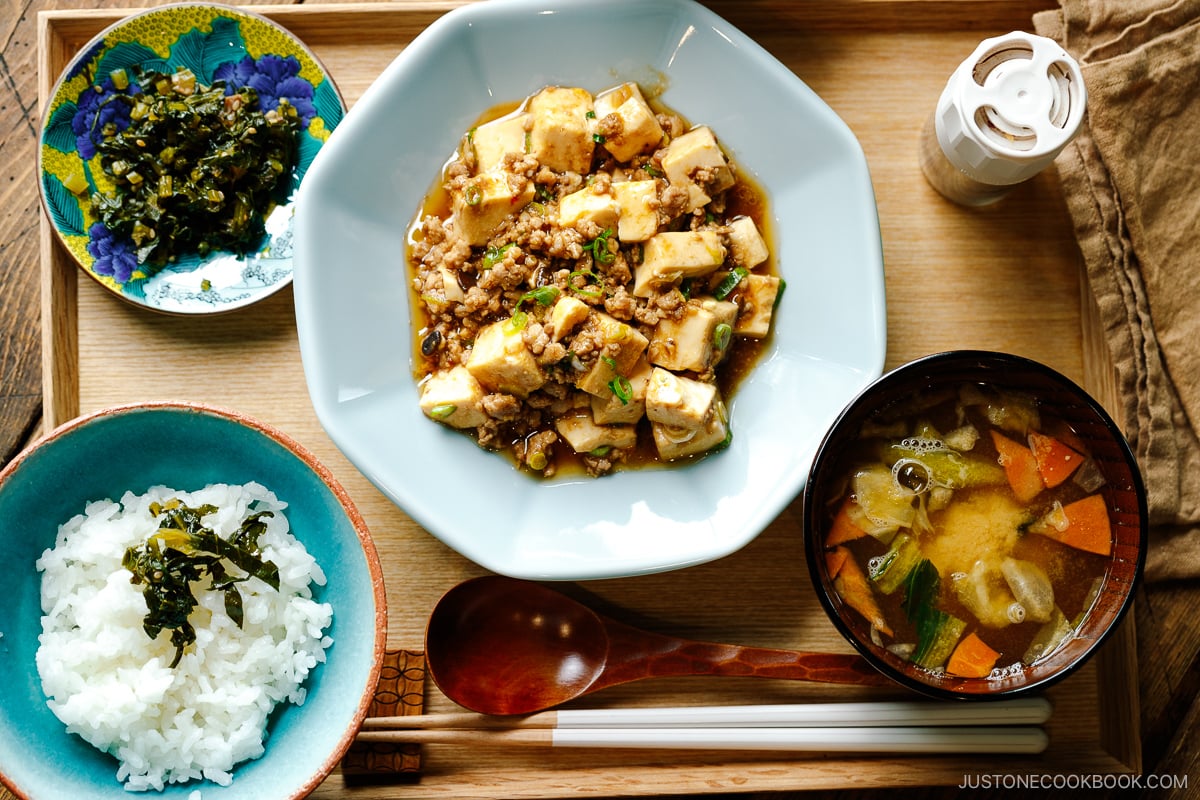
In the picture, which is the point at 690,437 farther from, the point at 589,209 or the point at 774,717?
the point at 774,717

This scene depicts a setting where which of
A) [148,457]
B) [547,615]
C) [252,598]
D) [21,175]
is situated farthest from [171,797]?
[21,175]

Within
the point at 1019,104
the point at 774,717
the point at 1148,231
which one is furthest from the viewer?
the point at 1148,231

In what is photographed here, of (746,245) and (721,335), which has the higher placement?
(746,245)

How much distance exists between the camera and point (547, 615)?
8.29 feet

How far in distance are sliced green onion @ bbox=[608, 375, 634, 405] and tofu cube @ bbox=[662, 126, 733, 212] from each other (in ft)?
1.71

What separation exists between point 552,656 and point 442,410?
77 cm

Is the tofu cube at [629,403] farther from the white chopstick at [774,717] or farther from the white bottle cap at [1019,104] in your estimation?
the white bottle cap at [1019,104]

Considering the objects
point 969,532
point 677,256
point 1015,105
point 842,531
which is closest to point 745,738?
point 842,531

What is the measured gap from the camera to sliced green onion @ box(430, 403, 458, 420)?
7.79ft

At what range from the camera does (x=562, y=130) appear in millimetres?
2389

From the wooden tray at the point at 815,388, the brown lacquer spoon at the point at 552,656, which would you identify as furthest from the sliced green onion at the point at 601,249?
the brown lacquer spoon at the point at 552,656

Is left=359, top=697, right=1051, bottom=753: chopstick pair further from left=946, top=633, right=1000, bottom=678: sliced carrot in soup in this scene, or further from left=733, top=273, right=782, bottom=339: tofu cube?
left=733, top=273, right=782, bottom=339: tofu cube

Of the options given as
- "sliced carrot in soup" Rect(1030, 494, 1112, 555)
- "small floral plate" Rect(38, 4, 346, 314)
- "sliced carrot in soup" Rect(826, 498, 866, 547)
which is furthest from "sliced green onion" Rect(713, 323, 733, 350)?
"small floral plate" Rect(38, 4, 346, 314)

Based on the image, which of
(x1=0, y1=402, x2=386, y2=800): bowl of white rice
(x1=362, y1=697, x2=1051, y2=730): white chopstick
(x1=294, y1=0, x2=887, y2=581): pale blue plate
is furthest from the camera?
(x1=362, y1=697, x2=1051, y2=730): white chopstick
